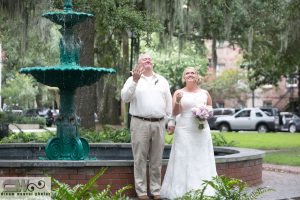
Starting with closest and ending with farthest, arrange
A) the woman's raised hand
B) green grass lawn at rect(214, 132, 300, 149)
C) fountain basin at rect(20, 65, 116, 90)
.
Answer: the woman's raised hand, fountain basin at rect(20, 65, 116, 90), green grass lawn at rect(214, 132, 300, 149)

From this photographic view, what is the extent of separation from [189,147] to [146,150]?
656 mm

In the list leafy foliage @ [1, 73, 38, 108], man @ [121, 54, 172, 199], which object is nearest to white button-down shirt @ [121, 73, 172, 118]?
man @ [121, 54, 172, 199]

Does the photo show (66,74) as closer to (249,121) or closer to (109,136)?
(109,136)

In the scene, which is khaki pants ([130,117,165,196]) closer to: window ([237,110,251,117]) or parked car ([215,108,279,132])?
parked car ([215,108,279,132])

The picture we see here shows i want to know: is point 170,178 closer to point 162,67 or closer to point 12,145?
point 12,145

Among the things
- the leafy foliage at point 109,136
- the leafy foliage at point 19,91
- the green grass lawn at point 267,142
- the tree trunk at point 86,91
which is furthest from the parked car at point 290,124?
the leafy foliage at point 109,136

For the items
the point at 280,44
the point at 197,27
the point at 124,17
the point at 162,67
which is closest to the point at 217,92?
the point at 162,67

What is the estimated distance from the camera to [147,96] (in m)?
8.49

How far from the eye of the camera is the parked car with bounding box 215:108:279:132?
129 ft

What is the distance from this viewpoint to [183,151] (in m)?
8.77

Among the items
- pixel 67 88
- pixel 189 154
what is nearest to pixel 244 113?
Answer: pixel 67 88

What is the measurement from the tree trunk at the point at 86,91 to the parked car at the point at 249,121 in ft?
78.0
